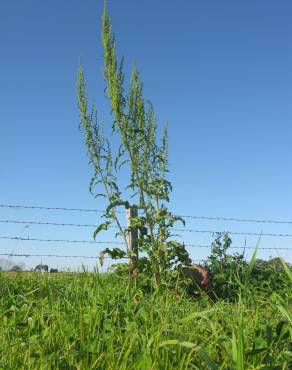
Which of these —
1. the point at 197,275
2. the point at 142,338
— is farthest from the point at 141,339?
the point at 197,275

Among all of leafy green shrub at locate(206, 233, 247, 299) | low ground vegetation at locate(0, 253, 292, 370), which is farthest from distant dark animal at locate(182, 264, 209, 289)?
low ground vegetation at locate(0, 253, 292, 370)

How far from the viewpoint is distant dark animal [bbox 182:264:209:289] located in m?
6.74

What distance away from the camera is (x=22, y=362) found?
2.96 metres

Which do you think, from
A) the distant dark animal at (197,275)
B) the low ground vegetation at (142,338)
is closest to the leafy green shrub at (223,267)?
the distant dark animal at (197,275)

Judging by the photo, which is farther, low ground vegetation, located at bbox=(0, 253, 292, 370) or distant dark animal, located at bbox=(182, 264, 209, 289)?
distant dark animal, located at bbox=(182, 264, 209, 289)

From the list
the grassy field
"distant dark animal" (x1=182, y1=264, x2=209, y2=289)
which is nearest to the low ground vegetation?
the grassy field

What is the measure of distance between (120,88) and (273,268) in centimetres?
355

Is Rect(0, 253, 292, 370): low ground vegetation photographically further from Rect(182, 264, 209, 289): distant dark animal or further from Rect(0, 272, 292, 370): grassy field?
Rect(182, 264, 209, 289): distant dark animal

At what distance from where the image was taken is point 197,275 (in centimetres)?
686

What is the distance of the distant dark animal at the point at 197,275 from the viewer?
22.1 ft

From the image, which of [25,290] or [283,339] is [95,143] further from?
[283,339]

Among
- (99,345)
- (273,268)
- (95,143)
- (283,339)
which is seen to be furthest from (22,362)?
(273,268)

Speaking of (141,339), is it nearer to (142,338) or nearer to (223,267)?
(142,338)

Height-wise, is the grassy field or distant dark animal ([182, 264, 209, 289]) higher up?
distant dark animal ([182, 264, 209, 289])
